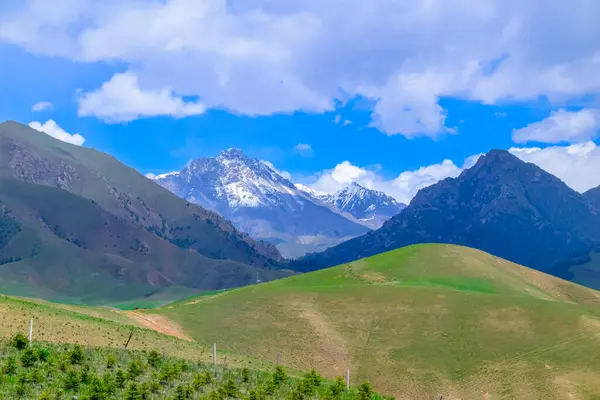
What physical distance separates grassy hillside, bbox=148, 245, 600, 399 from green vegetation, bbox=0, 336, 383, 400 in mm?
34110

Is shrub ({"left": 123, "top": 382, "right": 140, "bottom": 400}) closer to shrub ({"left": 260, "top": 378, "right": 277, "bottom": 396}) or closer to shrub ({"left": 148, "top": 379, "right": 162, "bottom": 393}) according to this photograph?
shrub ({"left": 148, "top": 379, "right": 162, "bottom": 393})

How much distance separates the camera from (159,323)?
9200cm

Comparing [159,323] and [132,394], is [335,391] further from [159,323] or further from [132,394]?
[159,323]

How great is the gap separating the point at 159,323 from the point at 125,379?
186ft

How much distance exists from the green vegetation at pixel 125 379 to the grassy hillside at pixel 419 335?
3411 centimetres

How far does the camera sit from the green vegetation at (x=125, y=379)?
32.7m

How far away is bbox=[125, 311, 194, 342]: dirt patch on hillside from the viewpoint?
86906mm

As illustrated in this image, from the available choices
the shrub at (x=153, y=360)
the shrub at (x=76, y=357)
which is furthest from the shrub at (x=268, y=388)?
the shrub at (x=76, y=357)

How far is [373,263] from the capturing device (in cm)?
15825

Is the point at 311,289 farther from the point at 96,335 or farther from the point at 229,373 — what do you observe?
the point at 229,373

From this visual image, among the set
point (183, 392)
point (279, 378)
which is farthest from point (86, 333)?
point (183, 392)

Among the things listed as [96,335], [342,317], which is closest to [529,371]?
[342,317]

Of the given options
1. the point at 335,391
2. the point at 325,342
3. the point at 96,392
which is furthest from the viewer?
the point at 325,342

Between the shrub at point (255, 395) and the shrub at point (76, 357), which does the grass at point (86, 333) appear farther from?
the shrub at point (255, 395)
